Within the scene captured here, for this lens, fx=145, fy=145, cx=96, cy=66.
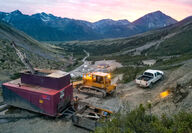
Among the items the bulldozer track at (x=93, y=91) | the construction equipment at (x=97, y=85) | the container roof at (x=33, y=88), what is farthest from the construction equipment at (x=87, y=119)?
the construction equipment at (x=97, y=85)

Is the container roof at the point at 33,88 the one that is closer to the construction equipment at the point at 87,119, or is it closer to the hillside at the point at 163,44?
the construction equipment at the point at 87,119

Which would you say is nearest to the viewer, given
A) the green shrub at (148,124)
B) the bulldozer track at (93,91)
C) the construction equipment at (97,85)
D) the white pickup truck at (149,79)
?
the green shrub at (148,124)

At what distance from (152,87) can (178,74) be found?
310 cm

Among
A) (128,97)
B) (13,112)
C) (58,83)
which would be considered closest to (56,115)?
(58,83)

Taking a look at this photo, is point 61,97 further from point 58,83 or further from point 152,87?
point 152,87

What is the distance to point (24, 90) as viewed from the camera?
1137 cm

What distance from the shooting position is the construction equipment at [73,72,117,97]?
1477cm

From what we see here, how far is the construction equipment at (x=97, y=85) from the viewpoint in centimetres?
1477

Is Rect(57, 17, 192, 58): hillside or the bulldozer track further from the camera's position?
Rect(57, 17, 192, 58): hillside

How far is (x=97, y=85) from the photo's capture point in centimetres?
1509

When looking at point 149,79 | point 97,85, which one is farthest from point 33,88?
point 149,79

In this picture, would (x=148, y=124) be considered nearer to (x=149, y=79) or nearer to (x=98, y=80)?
(x=98, y=80)

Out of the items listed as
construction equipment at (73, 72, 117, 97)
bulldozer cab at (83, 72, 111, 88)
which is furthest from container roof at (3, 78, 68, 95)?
bulldozer cab at (83, 72, 111, 88)

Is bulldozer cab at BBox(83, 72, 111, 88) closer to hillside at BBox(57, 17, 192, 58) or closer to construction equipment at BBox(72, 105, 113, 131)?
construction equipment at BBox(72, 105, 113, 131)
